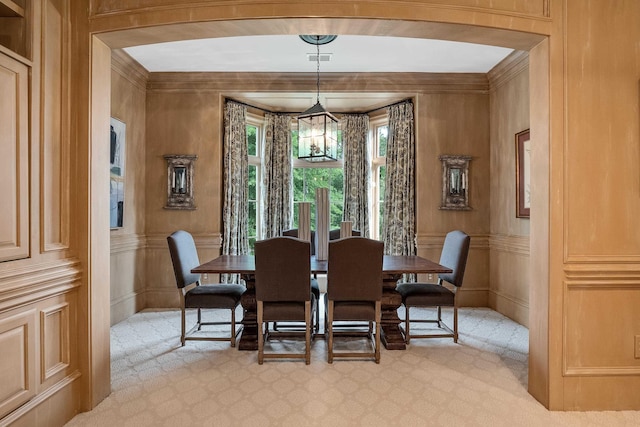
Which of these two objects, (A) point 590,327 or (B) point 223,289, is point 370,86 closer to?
(B) point 223,289

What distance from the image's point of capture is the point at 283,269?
9.78 feet

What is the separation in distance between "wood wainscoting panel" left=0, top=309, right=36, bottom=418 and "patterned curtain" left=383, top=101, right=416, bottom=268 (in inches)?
163

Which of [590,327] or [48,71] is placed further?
[590,327]

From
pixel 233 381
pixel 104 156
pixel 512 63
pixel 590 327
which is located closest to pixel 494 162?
pixel 512 63

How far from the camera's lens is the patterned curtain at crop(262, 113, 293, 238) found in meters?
5.48

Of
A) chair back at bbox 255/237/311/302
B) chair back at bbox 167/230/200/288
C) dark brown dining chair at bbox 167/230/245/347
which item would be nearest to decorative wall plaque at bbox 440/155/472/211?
chair back at bbox 255/237/311/302

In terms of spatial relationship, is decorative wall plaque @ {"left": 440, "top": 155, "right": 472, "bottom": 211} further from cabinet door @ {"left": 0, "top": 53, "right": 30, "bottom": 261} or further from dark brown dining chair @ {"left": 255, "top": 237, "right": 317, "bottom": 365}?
cabinet door @ {"left": 0, "top": 53, "right": 30, "bottom": 261}

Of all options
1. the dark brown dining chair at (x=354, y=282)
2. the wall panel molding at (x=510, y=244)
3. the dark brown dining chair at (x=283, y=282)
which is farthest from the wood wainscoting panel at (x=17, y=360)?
the wall panel molding at (x=510, y=244)

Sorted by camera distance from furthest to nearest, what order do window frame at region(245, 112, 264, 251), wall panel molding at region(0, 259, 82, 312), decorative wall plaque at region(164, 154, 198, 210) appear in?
window frame at region(245, 112, 264, 251) < decorative wall plaque at region(164, 154, 198, 210) < wall panel molding at region(0, 259, 82, 312)

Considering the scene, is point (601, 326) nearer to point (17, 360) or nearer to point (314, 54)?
point (17, 360)

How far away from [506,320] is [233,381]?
10.8 ft

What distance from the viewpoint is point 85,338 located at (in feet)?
7.74

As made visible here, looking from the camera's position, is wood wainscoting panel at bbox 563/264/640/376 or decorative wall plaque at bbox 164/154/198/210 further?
decorative wall plaque at bbox 164/154/198/210

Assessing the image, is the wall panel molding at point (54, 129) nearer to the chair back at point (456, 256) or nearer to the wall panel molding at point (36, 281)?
the wall panel molding at point (36, 281)
